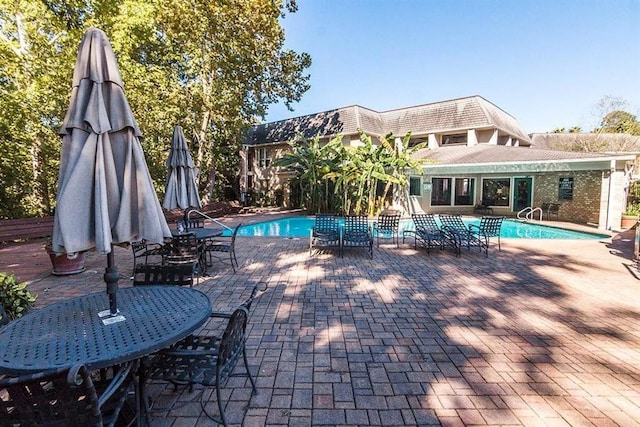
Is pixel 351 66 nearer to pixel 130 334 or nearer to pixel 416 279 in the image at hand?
pixel 416 279

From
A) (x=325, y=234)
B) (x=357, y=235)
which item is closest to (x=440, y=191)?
(x=357, y=235)

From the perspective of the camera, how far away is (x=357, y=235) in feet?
28.0

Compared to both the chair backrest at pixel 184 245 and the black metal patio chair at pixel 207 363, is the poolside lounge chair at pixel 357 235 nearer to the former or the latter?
the chair backrest at pixel 184 245

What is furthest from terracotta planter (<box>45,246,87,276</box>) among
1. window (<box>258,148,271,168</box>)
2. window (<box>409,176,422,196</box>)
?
window (<box>258,148,271,168</box>)

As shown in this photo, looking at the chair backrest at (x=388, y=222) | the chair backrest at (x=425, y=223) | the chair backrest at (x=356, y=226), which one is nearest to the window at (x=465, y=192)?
the chair backrest at (x=425, y=223)

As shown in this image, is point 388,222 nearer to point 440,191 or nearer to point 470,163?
point 470,163

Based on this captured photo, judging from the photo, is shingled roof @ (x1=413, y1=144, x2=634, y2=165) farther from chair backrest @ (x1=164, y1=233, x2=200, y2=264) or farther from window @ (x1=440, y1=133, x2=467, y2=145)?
chair backrest @ (x1=164, y1=233, x2=200, y2=264)

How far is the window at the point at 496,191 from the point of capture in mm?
20703

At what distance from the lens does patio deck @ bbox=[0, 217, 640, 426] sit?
2.60 metres

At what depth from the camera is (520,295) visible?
5367mm

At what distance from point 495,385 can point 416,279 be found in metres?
3.38

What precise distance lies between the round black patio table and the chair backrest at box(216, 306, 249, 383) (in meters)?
0.27

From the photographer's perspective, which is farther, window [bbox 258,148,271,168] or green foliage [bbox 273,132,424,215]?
window [bbox 258,148,271,168]

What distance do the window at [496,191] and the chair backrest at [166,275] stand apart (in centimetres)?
2207
